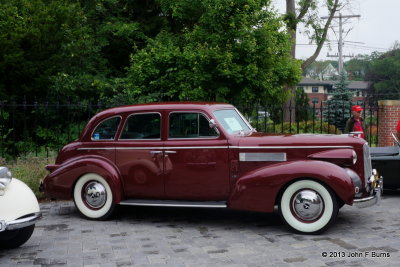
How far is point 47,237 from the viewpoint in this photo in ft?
20.3

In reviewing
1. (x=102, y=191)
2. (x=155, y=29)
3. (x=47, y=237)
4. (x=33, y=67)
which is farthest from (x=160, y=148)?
(x=155, y=29)

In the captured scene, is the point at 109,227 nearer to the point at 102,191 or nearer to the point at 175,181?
the point at 102,191

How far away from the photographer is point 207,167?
650 cm

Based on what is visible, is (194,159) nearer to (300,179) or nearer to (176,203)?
(176,203)

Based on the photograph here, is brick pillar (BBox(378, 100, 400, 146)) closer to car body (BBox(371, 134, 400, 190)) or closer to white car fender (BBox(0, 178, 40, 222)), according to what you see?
car body (BBox(371, 134, 400, 190))

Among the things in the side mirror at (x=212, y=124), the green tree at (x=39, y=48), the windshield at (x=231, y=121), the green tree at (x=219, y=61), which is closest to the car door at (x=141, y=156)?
the side mirror at (x=212, y=124)

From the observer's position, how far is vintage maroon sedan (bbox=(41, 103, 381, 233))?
6.05 m

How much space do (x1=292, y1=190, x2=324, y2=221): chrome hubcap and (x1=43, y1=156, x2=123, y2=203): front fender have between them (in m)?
2.46

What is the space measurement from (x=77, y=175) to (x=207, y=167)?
6.39ft

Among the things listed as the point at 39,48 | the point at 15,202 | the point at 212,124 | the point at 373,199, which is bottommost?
the point at 373,199

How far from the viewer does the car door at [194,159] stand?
647 centimetres

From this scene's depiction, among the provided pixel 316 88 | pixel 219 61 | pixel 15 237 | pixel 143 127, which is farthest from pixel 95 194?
pixel 316 88

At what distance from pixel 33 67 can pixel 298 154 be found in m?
9.79

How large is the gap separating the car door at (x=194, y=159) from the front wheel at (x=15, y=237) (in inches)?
74.6
